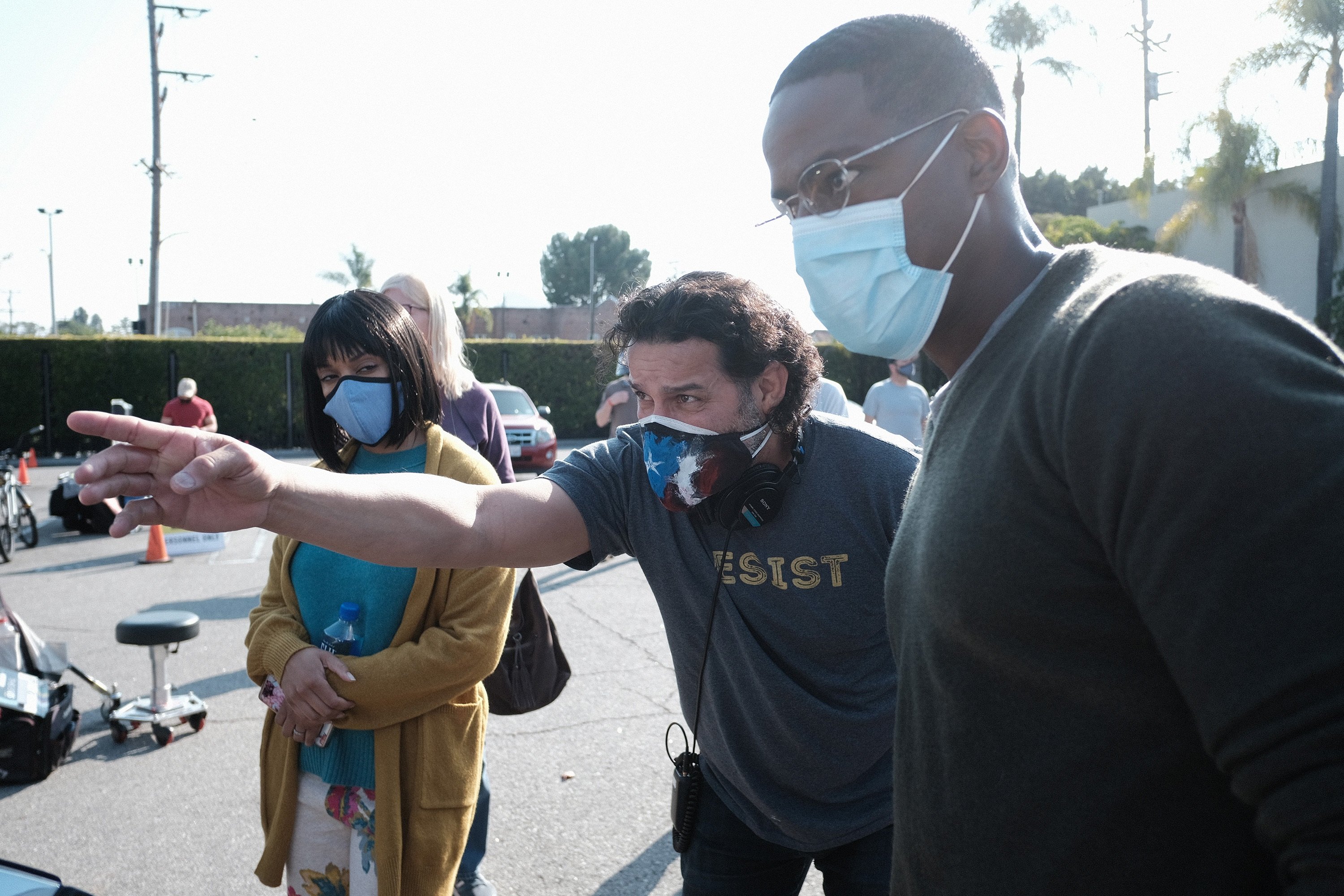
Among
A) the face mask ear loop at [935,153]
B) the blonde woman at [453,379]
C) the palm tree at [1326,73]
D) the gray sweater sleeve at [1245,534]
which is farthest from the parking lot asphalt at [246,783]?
the palm tree at [1326,73]

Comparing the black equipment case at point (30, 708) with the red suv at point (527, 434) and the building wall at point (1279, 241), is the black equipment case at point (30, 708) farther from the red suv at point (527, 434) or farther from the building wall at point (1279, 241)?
the building wall at point (1279, 241)

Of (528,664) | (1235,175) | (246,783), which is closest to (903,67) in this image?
(528,664)

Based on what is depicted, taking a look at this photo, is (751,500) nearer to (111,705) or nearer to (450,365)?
(450,365)

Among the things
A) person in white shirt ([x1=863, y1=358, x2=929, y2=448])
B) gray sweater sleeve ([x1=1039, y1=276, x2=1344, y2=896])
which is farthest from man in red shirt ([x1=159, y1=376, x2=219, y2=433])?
gray sweater sleeve ([x1=1039, y1=276, x2=1344, y2=896])

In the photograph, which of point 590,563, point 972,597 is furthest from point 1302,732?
→ point 590,563

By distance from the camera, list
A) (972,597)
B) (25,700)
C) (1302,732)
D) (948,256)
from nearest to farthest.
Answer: (1302,732), (972,597), (948,256), (25,700)

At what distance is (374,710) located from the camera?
244 centimetres

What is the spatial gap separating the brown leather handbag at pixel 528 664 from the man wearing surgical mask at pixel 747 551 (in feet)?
3.95

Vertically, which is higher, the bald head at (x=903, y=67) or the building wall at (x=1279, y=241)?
the building wall at (x=1279, y=241)

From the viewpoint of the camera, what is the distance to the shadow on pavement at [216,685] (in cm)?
591

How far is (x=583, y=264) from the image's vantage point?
8775 cm

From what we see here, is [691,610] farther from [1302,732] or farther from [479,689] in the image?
[1302,732]

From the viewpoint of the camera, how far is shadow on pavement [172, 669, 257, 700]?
19.4 ft

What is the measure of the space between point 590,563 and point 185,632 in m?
3.91
